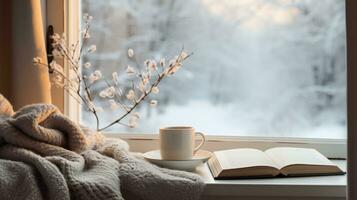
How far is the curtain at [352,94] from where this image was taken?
1.12m

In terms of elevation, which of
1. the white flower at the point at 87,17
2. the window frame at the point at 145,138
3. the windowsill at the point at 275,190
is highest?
the white flower at the point at 87,17

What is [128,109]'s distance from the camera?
158cm

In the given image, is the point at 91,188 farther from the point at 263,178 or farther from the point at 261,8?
the point at 261,8

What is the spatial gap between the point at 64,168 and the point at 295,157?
0.60 metres

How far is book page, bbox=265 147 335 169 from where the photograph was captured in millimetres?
1383

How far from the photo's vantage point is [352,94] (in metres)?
1.12

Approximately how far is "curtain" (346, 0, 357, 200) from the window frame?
486mm

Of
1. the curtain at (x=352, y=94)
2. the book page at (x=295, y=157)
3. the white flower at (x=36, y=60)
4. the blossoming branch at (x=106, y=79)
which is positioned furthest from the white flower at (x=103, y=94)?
the curtain at (x=352, y=94)

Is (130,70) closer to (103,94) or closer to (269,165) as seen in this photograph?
(103,94)

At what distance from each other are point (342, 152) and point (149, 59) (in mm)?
620

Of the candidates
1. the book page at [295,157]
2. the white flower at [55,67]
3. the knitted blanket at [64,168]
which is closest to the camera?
the knitted blanket at [64,168]

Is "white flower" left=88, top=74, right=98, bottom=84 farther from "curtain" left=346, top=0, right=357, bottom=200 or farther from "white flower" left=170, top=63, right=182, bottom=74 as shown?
"curtain" left=346, top=0, right=357, bottom=200

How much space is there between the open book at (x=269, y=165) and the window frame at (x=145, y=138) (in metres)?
0.15

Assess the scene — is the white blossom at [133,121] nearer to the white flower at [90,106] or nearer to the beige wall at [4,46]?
the white flower at [90,106]
